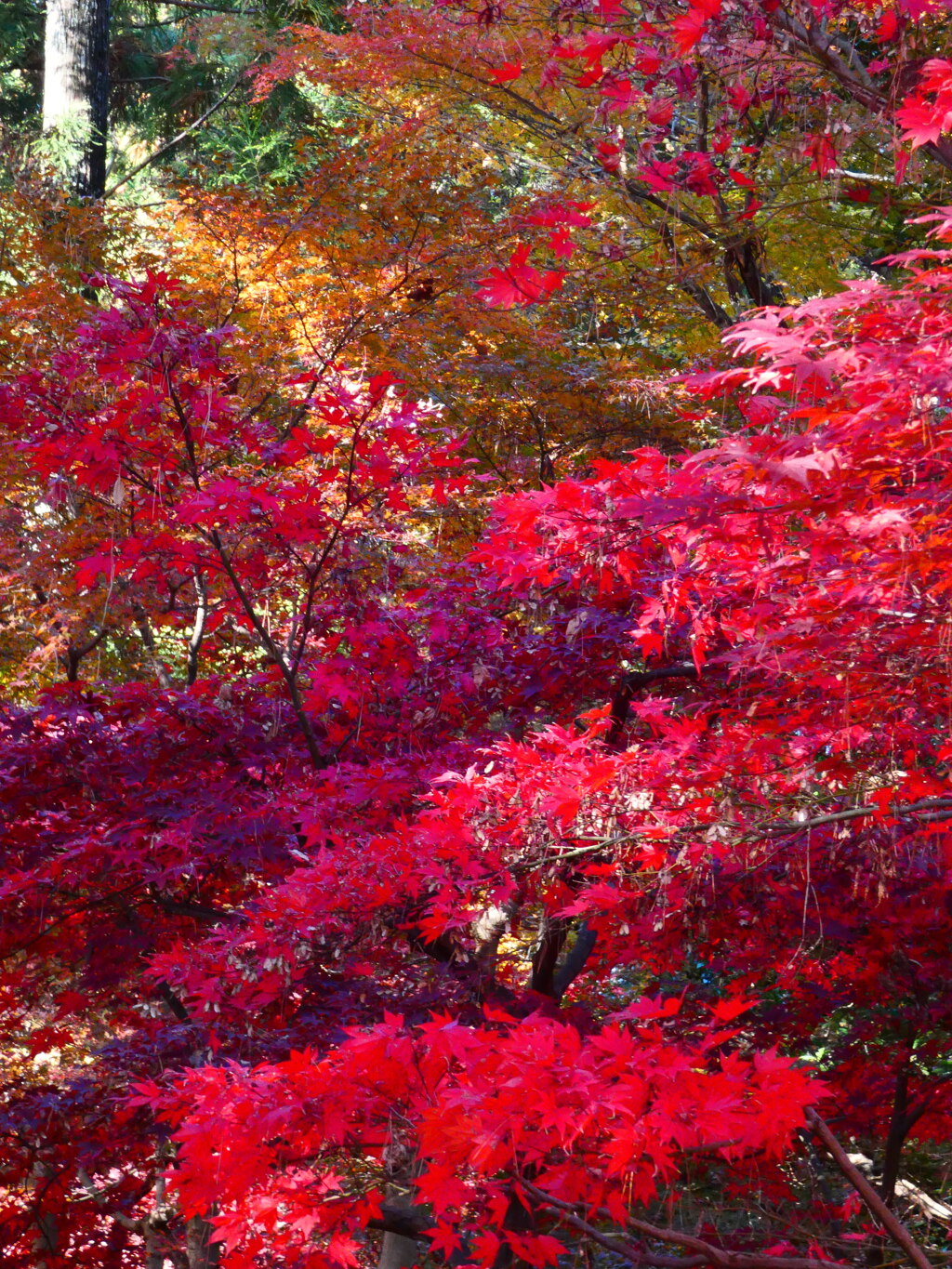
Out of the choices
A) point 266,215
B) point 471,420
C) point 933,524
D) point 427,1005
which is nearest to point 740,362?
point 471,420

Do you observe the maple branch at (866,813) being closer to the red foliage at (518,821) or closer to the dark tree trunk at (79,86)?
the red foliage at (518,821)

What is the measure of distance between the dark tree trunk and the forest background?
1.11 feet

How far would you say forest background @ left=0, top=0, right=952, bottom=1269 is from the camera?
7.87 ft

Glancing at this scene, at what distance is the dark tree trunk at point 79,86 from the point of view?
9.17 m

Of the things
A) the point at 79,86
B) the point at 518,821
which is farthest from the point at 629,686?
the point at 79,86

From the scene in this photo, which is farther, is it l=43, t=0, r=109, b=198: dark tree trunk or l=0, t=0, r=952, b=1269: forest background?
l=43, t=0, r=109, b=198: dark tree trunk

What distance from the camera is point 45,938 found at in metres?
5.25

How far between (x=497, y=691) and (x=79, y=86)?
791 cm

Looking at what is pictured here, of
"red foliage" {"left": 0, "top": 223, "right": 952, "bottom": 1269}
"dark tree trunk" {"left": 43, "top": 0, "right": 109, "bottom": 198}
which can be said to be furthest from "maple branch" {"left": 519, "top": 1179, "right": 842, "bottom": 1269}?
"dark tree trunk" {"left": 43, "top": 0, "right": 109, "bottom": 198}

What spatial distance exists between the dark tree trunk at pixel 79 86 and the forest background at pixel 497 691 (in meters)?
0.34

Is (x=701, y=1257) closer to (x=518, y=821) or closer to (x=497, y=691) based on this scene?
(x=518, y=821)

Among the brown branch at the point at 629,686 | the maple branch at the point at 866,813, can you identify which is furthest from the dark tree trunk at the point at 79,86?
the maple branch at the point at 866,813

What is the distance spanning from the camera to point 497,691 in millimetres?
4316

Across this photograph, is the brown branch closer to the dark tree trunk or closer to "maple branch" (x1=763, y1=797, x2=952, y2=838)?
"maple branch" (x1=763, y1=797, x2=952, y2=838)
